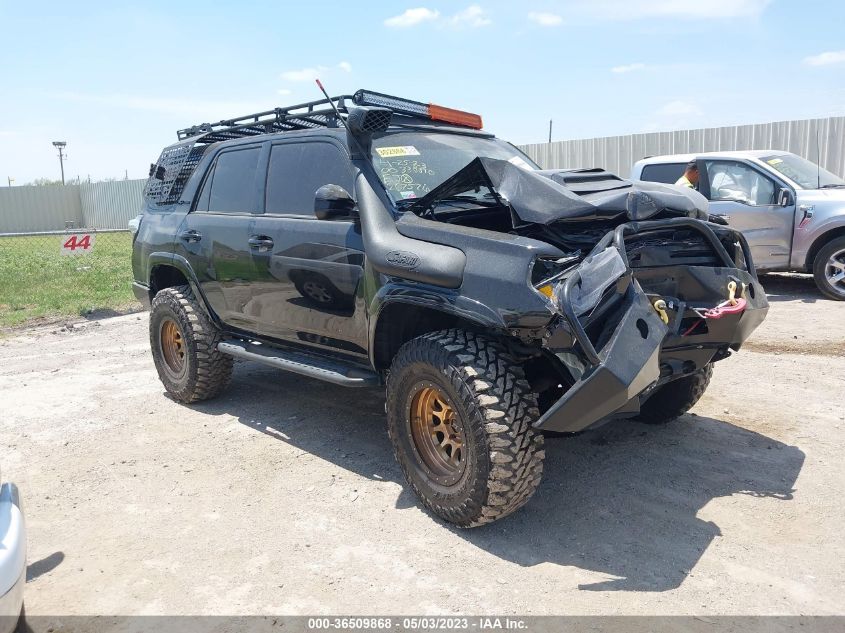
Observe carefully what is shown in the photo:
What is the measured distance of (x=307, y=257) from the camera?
439 centimetres

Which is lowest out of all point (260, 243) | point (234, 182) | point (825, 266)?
point (825, 266)

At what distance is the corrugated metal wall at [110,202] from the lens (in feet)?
102

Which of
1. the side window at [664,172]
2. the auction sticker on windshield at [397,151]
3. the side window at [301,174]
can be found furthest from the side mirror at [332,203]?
the side window at [664,172]

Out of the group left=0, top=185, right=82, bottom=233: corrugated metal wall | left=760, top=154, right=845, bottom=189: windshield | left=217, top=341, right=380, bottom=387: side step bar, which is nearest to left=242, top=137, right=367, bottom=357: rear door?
left=217, top=341, right=380, bottom=387: side step bar

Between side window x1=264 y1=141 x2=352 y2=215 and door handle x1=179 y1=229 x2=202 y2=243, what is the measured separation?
33.9 inches

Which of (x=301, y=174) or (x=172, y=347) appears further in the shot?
(x=172, y=347)

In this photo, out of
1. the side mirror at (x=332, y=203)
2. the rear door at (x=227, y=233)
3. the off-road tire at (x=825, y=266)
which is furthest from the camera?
the off-road tire at (x=825, y=266)

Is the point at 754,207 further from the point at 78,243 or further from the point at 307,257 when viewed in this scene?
the point at 78,243

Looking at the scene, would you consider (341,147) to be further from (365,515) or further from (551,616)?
(551,616)

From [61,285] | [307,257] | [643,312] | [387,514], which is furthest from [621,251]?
[61,285]

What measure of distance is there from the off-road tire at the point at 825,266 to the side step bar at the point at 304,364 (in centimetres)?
690

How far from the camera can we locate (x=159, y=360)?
5.98 metres

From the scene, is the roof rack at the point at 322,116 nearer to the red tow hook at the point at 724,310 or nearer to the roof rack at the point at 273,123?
the roof rack at the point at 273,123

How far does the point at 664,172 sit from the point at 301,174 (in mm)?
7034
